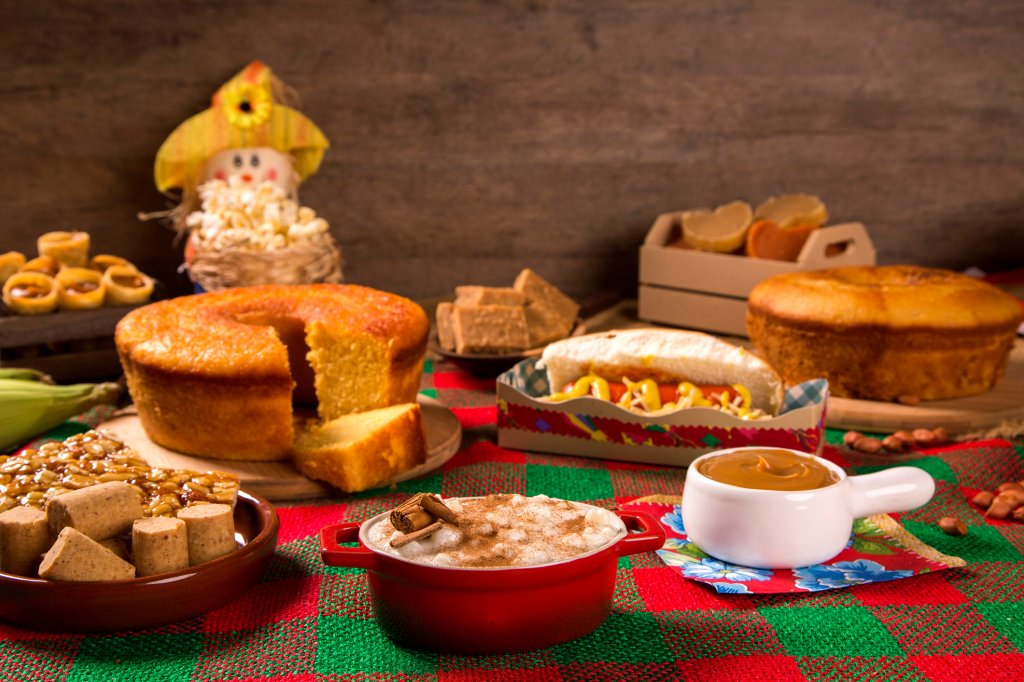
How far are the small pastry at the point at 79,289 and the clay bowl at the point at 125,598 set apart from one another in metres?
1.23

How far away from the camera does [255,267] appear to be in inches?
103

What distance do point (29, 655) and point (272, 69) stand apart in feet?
7.10

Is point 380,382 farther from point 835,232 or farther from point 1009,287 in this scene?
point 1009,287

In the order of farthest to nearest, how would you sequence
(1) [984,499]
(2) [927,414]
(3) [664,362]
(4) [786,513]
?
(2) [927,414] < (3) [664,362] < (1) [984,499] < (4) [786,513]

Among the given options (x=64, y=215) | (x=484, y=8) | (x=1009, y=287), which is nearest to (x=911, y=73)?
(x=1009, y=287)

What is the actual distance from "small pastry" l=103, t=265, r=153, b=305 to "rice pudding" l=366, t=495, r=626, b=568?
4.69 ft

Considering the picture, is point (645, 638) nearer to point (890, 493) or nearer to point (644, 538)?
point (644, 538)

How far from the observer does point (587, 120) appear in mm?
3506

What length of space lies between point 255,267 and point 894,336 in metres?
1.47

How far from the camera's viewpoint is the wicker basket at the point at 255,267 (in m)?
2.61

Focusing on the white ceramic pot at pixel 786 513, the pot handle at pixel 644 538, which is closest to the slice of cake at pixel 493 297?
the white ceramic pot at pixel 786 513

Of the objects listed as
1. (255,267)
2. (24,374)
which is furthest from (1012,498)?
(24,374)

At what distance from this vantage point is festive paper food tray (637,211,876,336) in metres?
2.97

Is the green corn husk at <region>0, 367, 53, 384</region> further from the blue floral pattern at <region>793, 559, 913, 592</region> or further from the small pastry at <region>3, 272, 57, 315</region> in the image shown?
the blue floral pattern at <region>793, 559, 913, 592</region>
